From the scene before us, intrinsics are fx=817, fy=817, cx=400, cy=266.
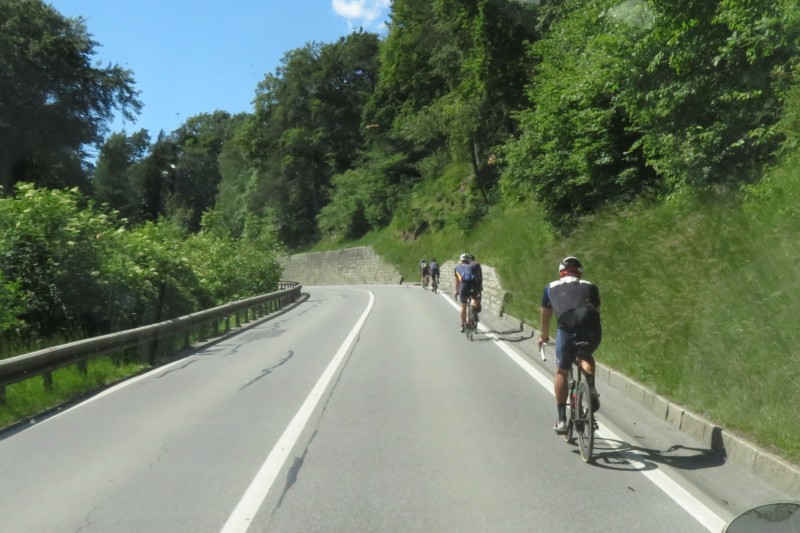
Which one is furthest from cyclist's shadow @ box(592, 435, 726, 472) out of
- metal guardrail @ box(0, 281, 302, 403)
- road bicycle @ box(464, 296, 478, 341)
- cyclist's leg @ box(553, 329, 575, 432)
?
road bicycle @ box(464, 296, 478, 341)


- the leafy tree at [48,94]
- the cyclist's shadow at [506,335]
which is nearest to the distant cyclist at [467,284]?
the cyclist's shadow at [506,335]

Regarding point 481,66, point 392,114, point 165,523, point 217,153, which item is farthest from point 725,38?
point 217,153

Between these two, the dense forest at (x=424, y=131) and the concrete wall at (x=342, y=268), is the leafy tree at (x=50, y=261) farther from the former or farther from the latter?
the concrete wall at (x=342, y=268)

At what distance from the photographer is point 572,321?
290 inches

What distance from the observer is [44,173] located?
113 feet

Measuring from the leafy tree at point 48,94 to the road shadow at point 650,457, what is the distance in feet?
101

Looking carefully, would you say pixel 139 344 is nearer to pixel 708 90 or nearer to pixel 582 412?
pixel 582 412

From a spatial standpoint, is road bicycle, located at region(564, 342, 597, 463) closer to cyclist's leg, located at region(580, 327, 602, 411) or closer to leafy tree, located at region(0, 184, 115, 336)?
cyclist's leg, located at region(580, 327, 602, 411)

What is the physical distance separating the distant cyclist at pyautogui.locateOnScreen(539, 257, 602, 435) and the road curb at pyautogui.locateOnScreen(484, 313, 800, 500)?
3.54 feet

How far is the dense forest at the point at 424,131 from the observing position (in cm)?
1586

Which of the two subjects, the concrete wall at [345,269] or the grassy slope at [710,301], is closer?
the grassy slope at [710,301]

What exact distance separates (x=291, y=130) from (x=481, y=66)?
137 ft

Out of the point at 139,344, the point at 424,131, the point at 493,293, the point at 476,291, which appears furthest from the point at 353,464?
the point at 424,131

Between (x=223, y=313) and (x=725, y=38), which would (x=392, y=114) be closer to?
(x=223, y=313)
